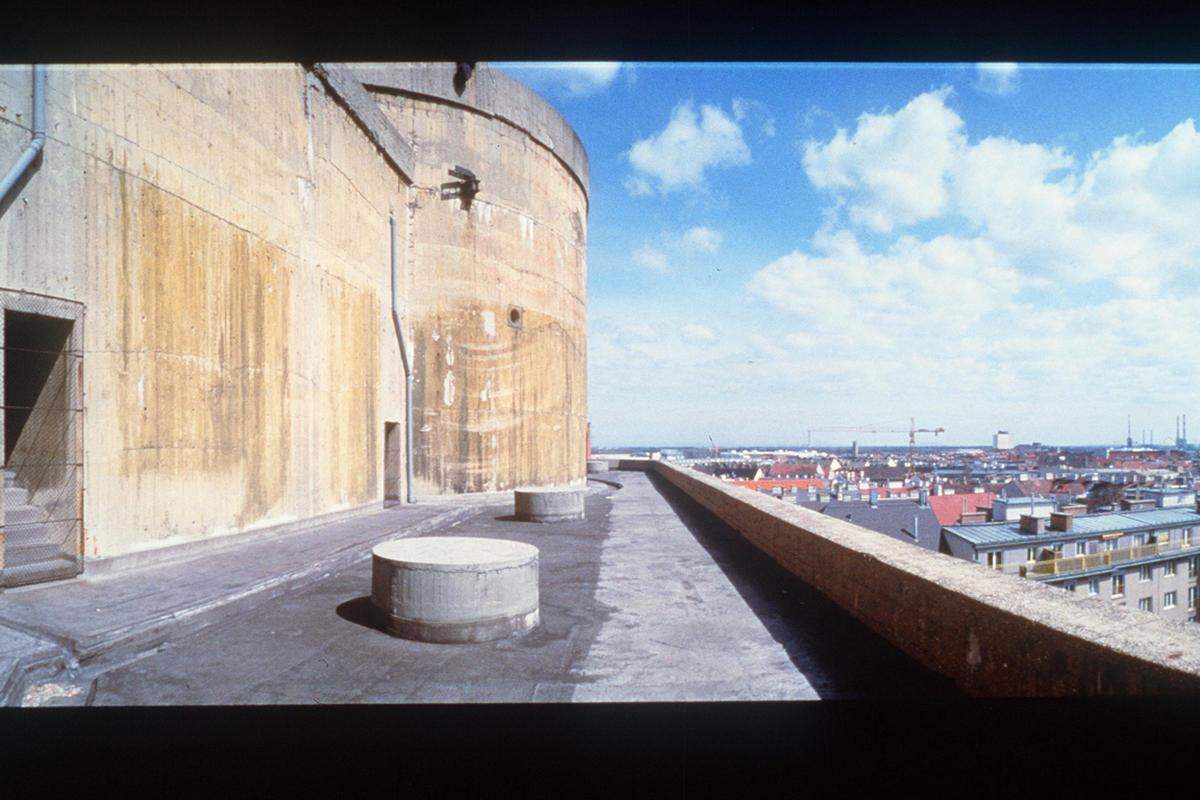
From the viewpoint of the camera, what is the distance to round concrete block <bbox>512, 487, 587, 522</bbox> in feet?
50.1

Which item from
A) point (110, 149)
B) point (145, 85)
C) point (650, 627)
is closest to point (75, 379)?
point (110, 149)

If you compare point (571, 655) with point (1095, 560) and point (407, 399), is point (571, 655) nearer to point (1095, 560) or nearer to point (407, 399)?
point (407, 399)

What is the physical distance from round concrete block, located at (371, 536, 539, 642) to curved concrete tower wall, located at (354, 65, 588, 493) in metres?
11.8

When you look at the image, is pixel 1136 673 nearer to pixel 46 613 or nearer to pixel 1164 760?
pixel 1164 760

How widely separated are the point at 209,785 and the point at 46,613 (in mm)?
3857

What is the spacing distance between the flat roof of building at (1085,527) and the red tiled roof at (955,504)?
11.6 meters

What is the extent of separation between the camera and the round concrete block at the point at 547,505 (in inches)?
601

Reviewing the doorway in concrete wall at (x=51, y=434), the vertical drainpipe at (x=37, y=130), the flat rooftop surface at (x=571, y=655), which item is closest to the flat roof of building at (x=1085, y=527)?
the flat rooftop surface at (x=571, y=655)

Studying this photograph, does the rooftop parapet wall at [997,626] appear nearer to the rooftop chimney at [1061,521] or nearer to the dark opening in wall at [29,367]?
the dark opening in wall at [29,367]

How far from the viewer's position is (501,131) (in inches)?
802

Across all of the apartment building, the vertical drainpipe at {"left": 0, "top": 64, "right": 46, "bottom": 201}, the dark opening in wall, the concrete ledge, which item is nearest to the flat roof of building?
Answer: the apartment building

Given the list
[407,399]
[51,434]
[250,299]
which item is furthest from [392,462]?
[51,434]

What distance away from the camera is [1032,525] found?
32375mm

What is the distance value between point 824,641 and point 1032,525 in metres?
32.5
